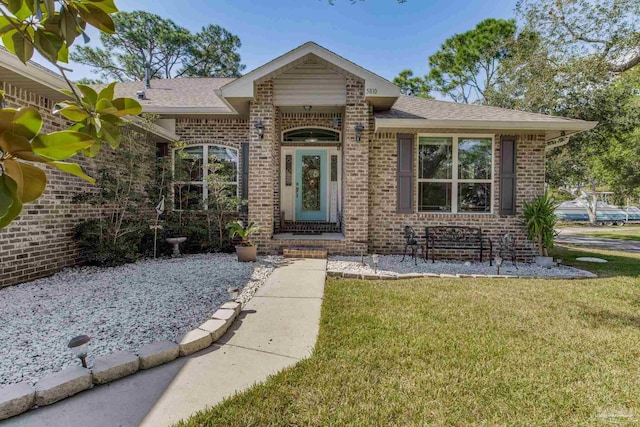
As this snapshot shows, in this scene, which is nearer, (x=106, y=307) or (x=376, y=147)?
(x=106, y=307)

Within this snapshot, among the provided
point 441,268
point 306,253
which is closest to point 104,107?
point 306,253

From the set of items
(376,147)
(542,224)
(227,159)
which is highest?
(376,147)

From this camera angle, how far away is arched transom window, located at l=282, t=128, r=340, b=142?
916 cm

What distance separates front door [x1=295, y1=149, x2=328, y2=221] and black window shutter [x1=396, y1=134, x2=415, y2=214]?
8.83 feet

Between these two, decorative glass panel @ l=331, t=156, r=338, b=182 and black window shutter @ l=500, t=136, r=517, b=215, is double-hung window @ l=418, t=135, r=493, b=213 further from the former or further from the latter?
decorative glass panel @ l=331, t=156, r=338, b=182

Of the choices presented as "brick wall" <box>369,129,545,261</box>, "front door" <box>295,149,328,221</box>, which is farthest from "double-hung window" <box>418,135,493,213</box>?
"front door" <box>295,149,328,221</box>

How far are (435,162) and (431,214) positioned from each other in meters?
1.30

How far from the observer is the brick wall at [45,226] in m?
4.68

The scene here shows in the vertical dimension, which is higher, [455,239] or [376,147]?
[376,147]

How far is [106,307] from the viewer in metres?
3.95

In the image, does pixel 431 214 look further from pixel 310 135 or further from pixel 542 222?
pixel 310 135

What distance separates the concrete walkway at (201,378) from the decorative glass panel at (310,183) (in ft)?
19.3

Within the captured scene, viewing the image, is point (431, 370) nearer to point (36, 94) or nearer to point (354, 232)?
point (354, 232)

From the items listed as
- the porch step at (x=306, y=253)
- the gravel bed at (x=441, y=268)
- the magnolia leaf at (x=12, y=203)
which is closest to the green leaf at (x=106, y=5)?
the magnolia leaf at (x=12, y=203)
